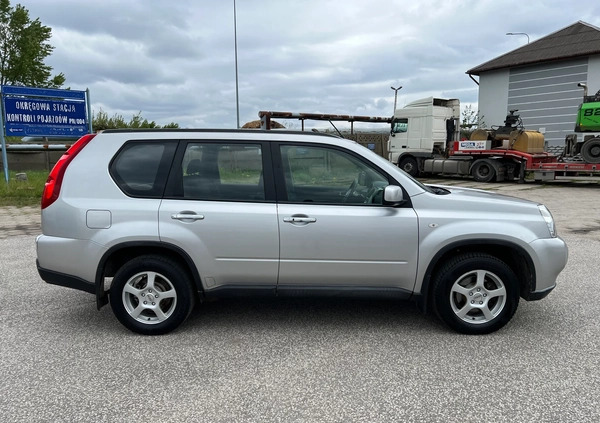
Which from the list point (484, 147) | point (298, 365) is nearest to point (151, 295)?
point (298, 365)

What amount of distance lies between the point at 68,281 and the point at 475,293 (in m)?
3.32

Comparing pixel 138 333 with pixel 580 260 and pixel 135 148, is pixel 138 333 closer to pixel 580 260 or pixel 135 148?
pixel 135 148

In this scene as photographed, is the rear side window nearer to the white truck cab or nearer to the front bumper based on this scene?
the front bumper

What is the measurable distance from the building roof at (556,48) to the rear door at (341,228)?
80.4 ft

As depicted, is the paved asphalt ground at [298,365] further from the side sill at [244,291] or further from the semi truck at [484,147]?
the semi truck at [484,147]

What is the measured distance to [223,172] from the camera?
3773 mm

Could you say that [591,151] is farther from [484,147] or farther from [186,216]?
[186,216]

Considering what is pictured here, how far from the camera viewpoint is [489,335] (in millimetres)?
3744

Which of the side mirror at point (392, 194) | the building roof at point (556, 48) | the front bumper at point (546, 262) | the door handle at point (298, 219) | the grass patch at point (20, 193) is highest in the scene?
the building roof at point (556, 48)

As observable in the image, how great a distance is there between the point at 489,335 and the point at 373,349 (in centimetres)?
102

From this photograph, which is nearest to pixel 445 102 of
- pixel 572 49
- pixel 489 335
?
pixel 572 49

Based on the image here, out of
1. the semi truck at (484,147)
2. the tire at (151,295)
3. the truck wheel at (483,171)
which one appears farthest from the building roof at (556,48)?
the tire at (151,295)

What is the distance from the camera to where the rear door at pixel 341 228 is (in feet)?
11.8

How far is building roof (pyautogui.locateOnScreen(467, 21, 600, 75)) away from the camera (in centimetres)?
2352
